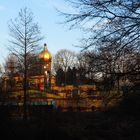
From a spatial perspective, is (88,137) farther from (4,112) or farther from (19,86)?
(19,86)

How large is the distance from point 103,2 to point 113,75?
221 cm

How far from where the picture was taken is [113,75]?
12.2 metres

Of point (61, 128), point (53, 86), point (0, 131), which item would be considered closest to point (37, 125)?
point (61, 128)

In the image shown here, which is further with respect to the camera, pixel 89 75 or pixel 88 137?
pixel 88 137

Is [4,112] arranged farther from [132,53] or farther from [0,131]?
[132,53]

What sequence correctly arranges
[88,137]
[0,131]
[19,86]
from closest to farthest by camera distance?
[0,131] < [88,137] < [19,86]

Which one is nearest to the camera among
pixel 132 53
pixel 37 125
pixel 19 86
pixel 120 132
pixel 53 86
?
pixel 132 53

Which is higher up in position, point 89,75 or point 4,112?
point 89,75

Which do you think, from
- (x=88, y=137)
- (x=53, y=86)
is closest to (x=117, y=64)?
(x=88, y=137)

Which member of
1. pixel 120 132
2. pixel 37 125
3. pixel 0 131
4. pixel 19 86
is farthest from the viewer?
pixel 19 86

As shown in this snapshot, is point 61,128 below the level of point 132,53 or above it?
below

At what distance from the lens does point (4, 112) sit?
19.0 metres

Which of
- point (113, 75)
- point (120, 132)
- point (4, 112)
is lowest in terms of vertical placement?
point (120, 132)

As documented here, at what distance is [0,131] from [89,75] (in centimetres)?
718
